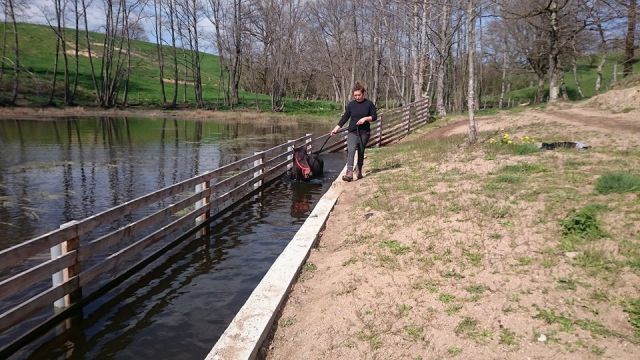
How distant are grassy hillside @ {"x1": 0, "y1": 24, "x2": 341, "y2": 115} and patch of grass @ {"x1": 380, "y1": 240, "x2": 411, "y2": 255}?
42.5 metres

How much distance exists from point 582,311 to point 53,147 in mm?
20609

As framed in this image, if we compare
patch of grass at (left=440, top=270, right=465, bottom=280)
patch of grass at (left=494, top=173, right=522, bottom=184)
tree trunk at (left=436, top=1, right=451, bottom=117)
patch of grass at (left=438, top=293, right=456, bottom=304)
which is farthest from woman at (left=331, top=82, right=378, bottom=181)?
tree trunk at (left=436, top=1, right=451, bottom=117)

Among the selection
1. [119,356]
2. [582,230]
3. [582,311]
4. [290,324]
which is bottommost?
[119,356]

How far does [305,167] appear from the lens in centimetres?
1383

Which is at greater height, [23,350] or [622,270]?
[622,270]

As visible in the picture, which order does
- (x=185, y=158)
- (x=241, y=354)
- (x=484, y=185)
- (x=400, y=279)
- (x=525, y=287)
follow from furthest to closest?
(x=185, y=158) → (x=484, y=185) → (x=400, y=279) → (x=525, y=287) → (x=241, y=354)

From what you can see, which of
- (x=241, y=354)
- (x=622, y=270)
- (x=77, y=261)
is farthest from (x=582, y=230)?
(x=77, y=261)

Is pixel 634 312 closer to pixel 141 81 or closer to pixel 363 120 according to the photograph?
pixel 363 120

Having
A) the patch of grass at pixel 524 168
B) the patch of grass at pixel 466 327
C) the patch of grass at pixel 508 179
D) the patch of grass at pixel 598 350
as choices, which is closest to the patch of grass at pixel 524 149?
the patch of grass at pixel 524 168

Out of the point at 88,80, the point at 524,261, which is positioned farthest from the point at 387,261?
the point at 88,80

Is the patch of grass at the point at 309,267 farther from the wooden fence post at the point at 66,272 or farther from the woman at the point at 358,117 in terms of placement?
the woman at the point at 358,117

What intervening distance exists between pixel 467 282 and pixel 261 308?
6.97 feet

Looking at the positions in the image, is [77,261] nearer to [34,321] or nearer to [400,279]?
[34,321]

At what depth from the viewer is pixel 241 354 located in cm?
393
